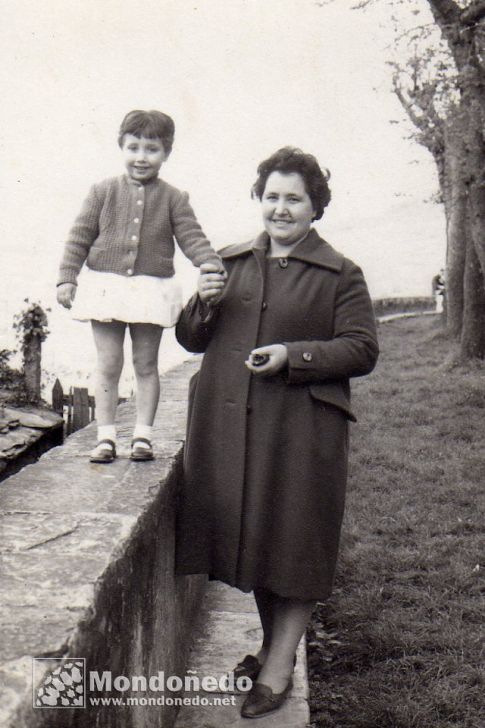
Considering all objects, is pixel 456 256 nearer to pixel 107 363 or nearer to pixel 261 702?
pixel 107 363

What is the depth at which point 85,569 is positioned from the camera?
1873 millimetres

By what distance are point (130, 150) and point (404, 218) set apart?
317ft

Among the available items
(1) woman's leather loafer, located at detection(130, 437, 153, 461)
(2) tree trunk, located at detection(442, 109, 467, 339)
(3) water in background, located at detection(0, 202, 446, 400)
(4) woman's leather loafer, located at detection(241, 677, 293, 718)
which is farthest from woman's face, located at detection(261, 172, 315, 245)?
(2) tree trunk, located at detection(442, 109, 467, 339)

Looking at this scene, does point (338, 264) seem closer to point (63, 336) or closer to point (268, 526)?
point (268, 526)

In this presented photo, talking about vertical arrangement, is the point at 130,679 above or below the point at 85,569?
below

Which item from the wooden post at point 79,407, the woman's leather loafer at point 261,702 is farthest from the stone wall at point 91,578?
the wooden post at point 79,407

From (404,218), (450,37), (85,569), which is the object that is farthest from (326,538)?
(404,218)

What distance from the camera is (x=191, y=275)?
6.83 metres

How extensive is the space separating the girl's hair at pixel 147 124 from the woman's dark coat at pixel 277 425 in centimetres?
55

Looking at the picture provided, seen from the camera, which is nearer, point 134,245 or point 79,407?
point 134,245

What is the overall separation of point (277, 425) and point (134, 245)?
886 mm
